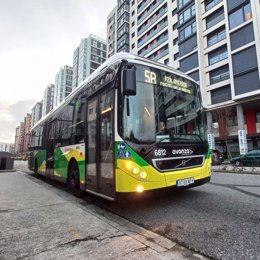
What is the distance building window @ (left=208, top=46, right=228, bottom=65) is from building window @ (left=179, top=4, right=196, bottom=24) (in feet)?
26.0

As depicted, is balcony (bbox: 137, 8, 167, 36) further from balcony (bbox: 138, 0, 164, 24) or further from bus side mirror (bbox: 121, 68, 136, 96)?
bus side mirror (bbox: 121, 68, 136, 96)

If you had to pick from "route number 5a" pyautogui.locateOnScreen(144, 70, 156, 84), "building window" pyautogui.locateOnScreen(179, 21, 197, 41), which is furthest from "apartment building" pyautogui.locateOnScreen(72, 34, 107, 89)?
"route number 5a" pyautogui.locateOnScreen(144, 70, 156, 84)

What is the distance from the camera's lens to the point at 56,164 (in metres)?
8.34

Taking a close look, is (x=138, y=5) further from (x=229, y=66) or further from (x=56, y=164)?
(x=56, y=164)

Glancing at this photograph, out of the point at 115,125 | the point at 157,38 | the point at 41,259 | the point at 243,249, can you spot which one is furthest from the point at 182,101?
the point at 157,38

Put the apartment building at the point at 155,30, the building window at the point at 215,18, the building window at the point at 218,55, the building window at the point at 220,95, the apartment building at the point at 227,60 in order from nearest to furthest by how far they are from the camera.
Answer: the apartment building at the point at 227,60
the building window at the point at 220,95
the building window at the point at 218,55
the building window at the point at 215,18
the apartment building at the point at 155,30

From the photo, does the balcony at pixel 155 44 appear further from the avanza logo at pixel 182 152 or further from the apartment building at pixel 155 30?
the avanza logo at pixel 182 152

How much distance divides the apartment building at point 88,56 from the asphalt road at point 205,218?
76.3 meters

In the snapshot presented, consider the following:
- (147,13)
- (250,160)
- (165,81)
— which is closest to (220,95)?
(250,160)

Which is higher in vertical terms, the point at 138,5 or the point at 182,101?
the point at 138,5

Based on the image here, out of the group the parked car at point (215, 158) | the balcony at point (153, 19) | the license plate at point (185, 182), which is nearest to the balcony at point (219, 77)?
the parked car at point (215, 158)

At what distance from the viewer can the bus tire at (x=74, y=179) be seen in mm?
6577

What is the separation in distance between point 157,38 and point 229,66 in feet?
64.6

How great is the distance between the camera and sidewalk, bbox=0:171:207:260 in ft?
9.71
